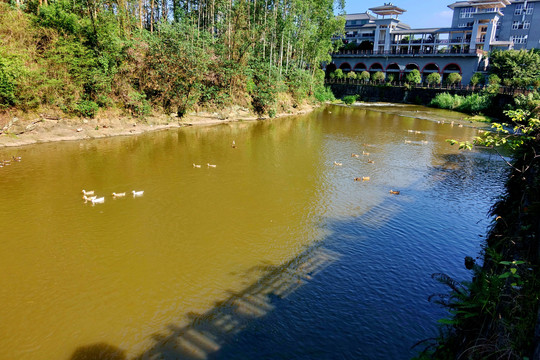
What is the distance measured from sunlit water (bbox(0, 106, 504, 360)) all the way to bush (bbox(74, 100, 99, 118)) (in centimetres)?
428

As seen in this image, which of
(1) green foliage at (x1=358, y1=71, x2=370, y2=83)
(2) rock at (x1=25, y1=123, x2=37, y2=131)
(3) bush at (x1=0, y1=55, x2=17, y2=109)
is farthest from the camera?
(1) green foliage at (x1=358, y1=71, x2=370, y2=83)

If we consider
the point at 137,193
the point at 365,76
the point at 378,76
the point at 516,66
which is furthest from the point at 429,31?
the point at 137,193

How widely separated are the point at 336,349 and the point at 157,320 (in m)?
3.67

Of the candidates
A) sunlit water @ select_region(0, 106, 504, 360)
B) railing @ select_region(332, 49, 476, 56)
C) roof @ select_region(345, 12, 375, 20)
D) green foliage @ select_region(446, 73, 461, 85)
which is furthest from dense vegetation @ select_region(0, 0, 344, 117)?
roof @ select_region(345, 12, 375, 20)

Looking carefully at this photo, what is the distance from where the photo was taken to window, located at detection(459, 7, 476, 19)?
2704 inches

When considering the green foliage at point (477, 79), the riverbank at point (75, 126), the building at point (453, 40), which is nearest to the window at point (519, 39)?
the building at point (453, 40)

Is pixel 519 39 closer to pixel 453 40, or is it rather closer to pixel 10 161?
pixel 453 40

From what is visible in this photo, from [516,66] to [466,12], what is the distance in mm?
24809

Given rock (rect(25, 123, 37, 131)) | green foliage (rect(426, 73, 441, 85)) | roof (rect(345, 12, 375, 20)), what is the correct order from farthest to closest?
roof (rect(345, 12, 375, 20)) → green foliage (rect(426, 73, 441, 85)) → rock (rect(25, 123, 37, 131))

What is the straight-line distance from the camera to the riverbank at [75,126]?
20.2m

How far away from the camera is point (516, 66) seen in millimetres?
51344

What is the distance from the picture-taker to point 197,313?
7340mm

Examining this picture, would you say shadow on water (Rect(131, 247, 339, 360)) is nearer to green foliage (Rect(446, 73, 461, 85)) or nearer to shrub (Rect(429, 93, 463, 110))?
shrub (Rect(429, 93, 463, 110))

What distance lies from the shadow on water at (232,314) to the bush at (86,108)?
2035 cm
